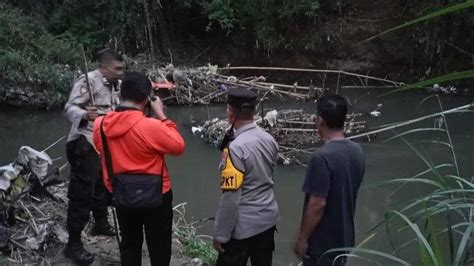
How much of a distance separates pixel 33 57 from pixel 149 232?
10074 mm

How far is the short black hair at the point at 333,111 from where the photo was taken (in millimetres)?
2811

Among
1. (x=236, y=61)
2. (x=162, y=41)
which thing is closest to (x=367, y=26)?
(x=236, y=61)

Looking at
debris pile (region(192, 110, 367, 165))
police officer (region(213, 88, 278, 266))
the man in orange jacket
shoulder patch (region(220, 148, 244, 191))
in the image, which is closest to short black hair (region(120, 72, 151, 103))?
the man in orange jacket

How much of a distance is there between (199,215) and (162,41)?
363 inches

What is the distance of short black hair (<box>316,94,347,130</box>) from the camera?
2.81 meters

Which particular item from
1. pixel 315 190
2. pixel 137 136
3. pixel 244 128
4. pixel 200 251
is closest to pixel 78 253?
pixel 200 251

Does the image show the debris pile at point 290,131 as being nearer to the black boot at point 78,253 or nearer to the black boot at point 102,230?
the black boot at point 102,230

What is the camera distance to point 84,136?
12.8ft

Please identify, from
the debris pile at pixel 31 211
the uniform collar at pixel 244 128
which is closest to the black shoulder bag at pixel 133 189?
the uniform collar at pixel 244 128

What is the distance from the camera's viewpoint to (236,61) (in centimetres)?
1461

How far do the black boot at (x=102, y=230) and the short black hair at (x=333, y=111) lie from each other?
2313 mm

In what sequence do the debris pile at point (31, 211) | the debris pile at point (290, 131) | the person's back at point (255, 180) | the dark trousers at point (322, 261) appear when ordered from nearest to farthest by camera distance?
the dark trousers at point (322, 261), the person's back at point (255, 180), the debris pile at point (31, 211), the debris pile at point (290, 131)

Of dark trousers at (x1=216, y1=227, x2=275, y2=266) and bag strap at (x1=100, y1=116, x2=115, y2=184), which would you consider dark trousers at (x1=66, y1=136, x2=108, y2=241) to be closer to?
bag strap at (x1=100, y1=116, x2=115, y2=184)

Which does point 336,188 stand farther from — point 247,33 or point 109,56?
point 247,33
